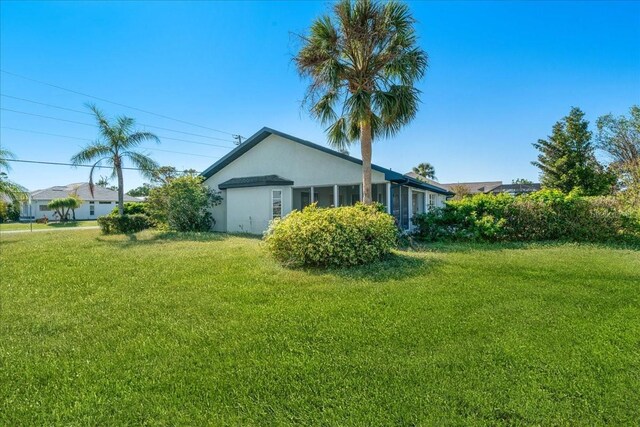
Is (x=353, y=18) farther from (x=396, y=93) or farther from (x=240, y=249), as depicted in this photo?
(x=240, y=249)

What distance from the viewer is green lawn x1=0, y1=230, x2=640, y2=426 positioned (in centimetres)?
264

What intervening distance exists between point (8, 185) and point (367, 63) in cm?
1977

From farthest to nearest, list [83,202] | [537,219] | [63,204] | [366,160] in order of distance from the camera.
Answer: [83,202] < [63,204] < [366,160] < [537,219]

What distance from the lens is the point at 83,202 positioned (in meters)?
41.3

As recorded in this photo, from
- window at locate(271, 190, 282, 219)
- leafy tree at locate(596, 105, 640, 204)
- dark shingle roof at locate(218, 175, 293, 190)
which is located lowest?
window at locate(271, 190, 282, 219)

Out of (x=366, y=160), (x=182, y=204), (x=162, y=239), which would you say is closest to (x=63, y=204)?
(x=182, y=204)

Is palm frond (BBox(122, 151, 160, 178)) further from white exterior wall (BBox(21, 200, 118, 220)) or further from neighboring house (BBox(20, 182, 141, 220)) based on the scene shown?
white exterior wall (BBox(21, 200, 118, 220))

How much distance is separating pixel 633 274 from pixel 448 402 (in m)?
6.95

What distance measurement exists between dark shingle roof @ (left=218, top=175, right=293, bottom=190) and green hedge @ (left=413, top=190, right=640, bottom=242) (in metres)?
7.75

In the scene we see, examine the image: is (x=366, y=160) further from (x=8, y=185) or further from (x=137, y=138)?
(x=8, y=185)

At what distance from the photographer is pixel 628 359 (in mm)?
3334

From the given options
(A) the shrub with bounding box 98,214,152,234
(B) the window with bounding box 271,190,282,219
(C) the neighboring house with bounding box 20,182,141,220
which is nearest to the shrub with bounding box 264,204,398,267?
(B) the window with bounding box 271,190,282,219

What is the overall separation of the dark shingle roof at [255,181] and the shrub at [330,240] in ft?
25.0

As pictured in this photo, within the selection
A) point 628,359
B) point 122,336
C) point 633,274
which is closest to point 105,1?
point 122,336
